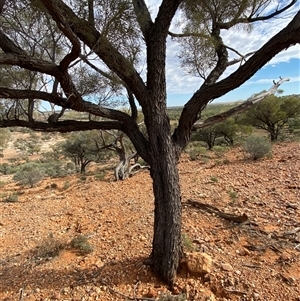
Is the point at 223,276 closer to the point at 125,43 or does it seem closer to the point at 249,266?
the point at 249,266

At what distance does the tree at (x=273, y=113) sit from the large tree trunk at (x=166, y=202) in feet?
47.9

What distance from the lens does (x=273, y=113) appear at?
52.7 ft

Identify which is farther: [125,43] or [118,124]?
[118,124]

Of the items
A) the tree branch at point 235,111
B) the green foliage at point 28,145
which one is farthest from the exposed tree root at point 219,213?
the green foliage at point 28,145

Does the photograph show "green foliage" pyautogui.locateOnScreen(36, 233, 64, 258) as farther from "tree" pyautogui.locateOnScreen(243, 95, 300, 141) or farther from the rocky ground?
"tree" pyautogui.locateOnScreen(243, 95, 300, 141)

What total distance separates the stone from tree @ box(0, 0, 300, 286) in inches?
5.4

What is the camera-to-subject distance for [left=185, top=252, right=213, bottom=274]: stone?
2.97 metres

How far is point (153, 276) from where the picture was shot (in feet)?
10.0

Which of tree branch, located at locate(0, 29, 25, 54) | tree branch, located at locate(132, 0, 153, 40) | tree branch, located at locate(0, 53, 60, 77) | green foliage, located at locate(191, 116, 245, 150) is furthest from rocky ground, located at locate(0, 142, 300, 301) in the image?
green foliage, located at locate(191, 116, 245, 150)

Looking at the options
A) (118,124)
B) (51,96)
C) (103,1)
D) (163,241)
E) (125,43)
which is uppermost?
(103,1)

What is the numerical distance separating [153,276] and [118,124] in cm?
195

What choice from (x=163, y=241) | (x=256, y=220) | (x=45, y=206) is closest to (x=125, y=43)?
(x=163, y=241)

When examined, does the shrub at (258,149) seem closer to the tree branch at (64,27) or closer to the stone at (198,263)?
the stone at (198,263)

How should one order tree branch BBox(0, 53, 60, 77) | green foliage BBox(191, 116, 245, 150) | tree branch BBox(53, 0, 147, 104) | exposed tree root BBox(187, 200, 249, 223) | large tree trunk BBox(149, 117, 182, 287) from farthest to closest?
green foliage BBox(191, 116, 245, 150) → exposed tree root BBox(187, 200, 249, 223) → large tree trunk BBox(149, 117, 182, 287) → tree branch BBox(53, 0, 147, 104) → tree branch BBox(0, 53, 60, 77)
